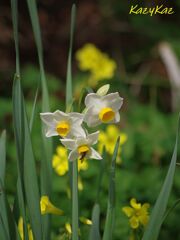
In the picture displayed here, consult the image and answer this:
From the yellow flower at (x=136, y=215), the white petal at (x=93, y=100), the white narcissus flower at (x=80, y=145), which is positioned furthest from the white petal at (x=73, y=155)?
the yellow flower at (x=136, y=215)

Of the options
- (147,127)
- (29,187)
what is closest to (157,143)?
(147,127)

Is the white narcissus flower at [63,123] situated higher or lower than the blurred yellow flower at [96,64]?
lower

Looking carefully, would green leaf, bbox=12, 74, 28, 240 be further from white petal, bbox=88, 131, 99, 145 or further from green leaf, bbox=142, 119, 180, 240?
green leaf, bbox=142, 119, 180, 240

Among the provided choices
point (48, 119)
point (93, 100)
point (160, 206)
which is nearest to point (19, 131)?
point (48, 119)

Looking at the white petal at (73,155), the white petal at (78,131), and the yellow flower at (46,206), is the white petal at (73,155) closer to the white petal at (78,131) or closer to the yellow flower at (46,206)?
the white petal at (78,131)

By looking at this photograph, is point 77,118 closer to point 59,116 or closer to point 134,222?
point 59,116

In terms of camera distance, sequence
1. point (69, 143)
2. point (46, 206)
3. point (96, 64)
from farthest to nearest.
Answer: point (96, 64) → point (46, 206) → point (69, 143)

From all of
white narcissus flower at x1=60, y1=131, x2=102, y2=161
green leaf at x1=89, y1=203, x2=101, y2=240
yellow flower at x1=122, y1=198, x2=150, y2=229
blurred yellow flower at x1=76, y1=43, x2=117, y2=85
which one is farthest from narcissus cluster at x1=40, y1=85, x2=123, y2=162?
blurred yellow flower at x1=76, y1=43, x2=117, y2=85

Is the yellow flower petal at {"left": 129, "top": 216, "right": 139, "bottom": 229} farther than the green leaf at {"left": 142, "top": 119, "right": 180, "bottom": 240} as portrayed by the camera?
Yes
